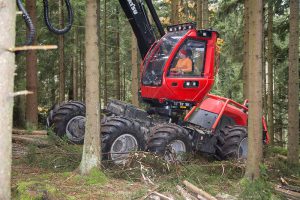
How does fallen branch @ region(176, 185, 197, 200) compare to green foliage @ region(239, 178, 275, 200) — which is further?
green foliage @ region(239, 178, 275, 200)

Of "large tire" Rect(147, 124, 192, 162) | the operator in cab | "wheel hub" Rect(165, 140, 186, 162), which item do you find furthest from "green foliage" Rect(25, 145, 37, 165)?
the operator in cab

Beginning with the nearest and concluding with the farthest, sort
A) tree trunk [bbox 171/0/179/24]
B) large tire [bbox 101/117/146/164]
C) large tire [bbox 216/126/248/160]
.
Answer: large tire [bbox 101/117/146/164] < large tire [bbox 216/126/248/160] < tree trunk [bbox 171/0/179/24]

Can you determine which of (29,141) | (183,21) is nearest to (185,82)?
(29,141)

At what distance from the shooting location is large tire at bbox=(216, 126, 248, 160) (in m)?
8.29

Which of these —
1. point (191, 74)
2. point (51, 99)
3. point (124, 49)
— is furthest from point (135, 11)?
point (51, 99)

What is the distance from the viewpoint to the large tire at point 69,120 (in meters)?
8.16

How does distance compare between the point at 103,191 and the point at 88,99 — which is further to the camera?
the point at 88,99

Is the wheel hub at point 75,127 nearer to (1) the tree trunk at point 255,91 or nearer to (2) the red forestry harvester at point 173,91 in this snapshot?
(2) the red forestry harvester at point 173,91

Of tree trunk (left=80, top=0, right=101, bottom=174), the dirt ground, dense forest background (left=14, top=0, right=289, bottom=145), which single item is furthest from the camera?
dense forest background (left=14, top=0, right=289, bottom=145)

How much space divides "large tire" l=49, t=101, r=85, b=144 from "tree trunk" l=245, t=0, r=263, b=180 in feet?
12.3

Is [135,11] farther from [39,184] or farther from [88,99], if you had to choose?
[39,184]

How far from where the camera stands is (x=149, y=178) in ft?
20.3

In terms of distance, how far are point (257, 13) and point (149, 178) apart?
3.28m

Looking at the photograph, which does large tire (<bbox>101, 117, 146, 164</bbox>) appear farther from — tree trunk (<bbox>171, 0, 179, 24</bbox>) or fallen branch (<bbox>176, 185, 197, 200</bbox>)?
tree trunk (<bbox>171, 0, 179, 24</bbox>)
